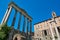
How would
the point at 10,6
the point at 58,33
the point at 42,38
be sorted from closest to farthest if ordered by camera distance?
1. the point at 10,6
2. the point at 58,33
3. the point at 42,38

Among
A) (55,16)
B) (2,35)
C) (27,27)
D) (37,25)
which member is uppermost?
(55,16)

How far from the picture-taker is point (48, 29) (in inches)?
1789

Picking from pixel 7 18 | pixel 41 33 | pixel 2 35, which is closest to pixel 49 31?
pixel 41 33

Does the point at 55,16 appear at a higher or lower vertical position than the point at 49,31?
higher

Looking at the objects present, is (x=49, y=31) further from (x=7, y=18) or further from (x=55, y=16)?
(x=7, y=18)

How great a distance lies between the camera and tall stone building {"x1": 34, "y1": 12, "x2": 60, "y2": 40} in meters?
41.0

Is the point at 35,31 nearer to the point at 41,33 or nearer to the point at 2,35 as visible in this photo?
the point at 41,33

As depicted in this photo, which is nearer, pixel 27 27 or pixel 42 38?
pixel 27 27

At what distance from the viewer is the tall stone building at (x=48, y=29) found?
A: 4097 cm

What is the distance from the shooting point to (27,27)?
3195cm

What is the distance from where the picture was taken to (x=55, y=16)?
45.6 meters

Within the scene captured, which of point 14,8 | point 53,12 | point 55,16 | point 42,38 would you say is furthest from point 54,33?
point 14,8

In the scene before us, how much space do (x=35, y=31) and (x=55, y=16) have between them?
11.7m

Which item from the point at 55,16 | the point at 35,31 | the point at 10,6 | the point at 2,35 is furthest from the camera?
the point at 35,31
